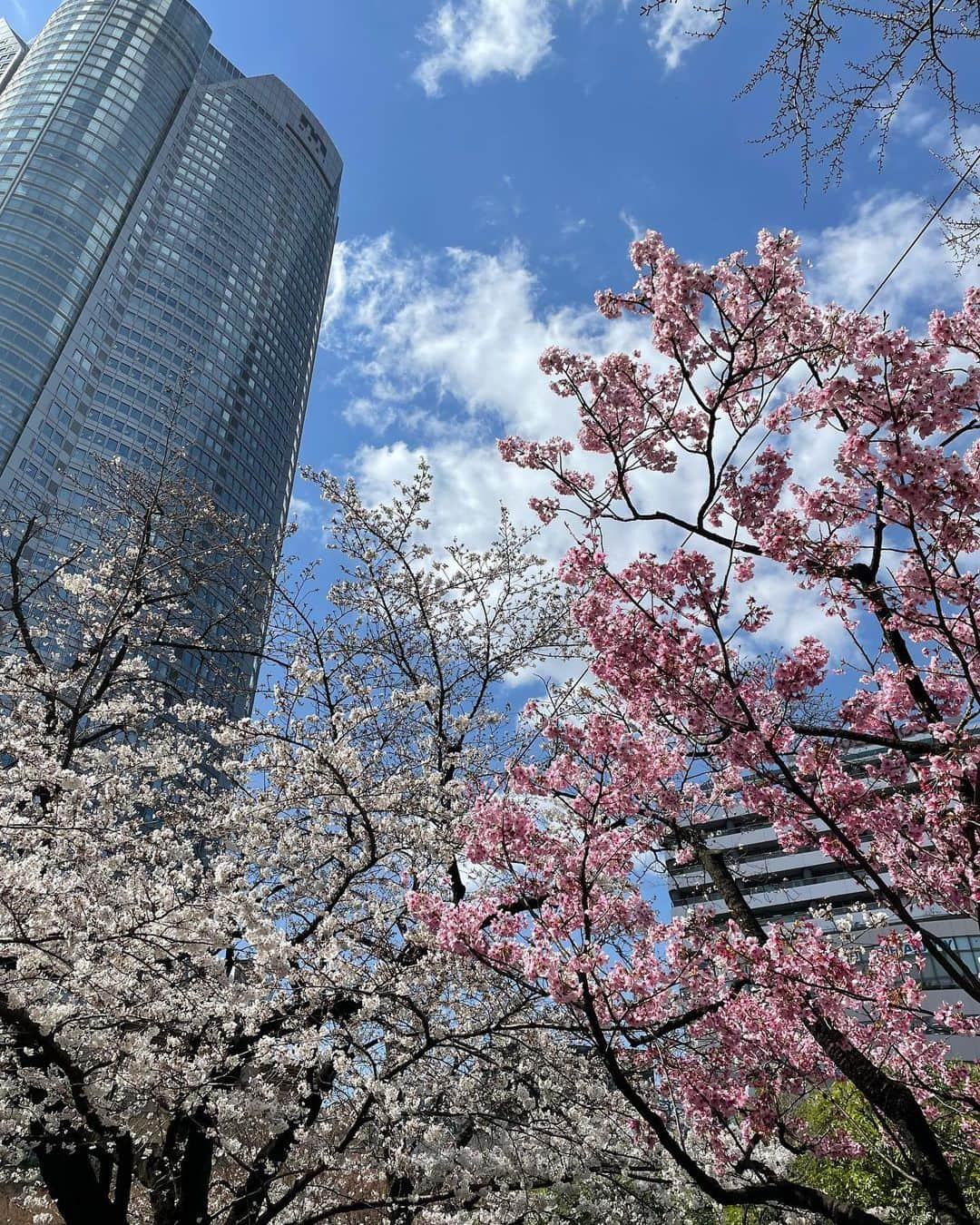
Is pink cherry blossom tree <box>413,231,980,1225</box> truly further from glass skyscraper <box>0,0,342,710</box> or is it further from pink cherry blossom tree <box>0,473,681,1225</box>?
glass skyscraper <box>0,0,342,710</box>

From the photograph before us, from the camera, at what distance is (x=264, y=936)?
5.00 metres

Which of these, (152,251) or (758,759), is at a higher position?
(152,251)

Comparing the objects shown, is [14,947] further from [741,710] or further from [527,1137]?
[741,710]

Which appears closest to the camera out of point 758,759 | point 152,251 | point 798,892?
point 758,759

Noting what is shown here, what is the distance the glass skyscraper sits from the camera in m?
71.1

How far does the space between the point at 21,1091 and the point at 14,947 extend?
105 cm

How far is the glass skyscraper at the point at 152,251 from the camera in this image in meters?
71.1

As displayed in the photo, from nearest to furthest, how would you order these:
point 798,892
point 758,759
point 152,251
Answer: point 758,759
point 798,892
point 152,251

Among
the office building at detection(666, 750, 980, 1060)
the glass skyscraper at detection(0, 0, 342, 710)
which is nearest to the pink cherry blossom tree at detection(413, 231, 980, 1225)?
the office building at detection(666, 750, 980, 1060)

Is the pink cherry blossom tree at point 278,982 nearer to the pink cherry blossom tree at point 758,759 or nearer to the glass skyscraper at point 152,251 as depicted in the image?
the pink cherry blossom tree at point 758,759

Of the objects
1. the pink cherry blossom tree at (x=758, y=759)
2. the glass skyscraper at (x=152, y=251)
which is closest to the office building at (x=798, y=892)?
the pink cherry blossom tree at (x=758, y=759)

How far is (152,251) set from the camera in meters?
87.4

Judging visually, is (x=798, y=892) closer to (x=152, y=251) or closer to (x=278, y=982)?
(x=278, y=982)

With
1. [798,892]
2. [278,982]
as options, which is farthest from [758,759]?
[798,892]
